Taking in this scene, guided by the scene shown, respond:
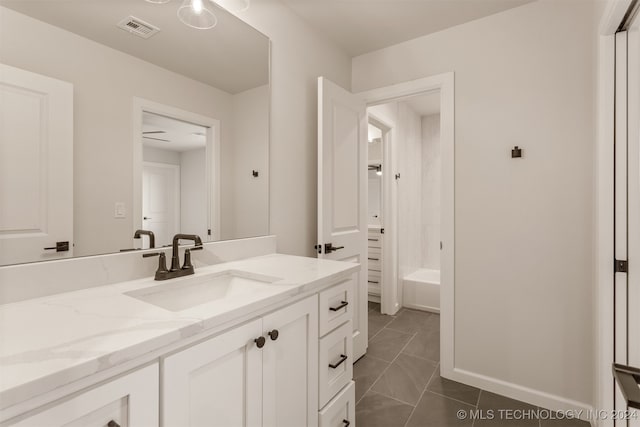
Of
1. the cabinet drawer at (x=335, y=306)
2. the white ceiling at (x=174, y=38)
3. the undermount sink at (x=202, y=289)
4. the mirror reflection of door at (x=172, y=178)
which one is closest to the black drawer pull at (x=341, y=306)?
the cabinet drawer at (x=335, y=306)

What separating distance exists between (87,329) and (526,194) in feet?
7.34

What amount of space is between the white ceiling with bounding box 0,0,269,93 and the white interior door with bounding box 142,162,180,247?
458mm

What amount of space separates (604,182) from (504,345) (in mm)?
1167

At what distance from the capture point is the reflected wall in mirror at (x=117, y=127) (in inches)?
36.8

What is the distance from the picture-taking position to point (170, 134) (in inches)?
52.7

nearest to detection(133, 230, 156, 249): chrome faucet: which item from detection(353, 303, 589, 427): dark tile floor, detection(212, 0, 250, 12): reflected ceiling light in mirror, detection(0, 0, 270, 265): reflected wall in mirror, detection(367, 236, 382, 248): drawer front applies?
detection(0, 0, 270, 265): reflected wall in mirror

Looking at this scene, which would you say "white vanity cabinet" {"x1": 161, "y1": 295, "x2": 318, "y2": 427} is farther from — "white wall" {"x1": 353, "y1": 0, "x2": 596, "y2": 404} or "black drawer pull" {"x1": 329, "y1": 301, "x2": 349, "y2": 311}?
"white wall" {"x1": 353, "y1": 0, "x2": 596, "y2": 404}

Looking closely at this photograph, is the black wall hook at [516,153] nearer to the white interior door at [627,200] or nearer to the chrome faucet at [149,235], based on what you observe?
the white interior door at [627,200]

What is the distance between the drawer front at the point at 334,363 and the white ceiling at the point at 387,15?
195 cm

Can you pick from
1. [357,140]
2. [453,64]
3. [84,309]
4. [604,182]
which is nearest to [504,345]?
[604,182]

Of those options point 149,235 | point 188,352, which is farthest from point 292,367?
point 149,235

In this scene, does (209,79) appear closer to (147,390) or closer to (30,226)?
(30,226)

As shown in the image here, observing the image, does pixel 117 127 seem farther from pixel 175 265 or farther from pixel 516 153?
pixel 516 153

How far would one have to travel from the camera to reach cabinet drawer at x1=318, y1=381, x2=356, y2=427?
3.90 feet
